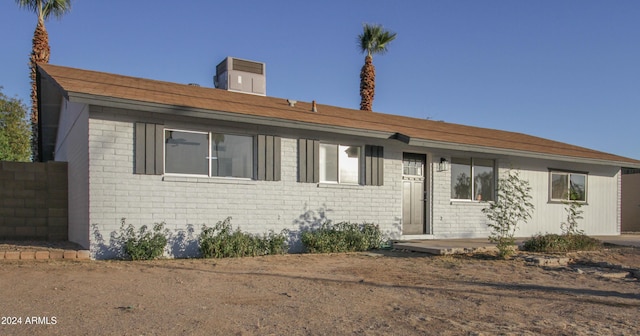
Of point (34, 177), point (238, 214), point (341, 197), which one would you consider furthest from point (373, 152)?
point (34, 177)

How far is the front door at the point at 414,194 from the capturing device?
13906mm

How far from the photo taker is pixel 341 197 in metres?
12.3

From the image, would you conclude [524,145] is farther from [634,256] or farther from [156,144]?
[156,144]

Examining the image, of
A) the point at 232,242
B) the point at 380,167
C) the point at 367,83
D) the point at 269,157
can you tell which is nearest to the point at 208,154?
the point at 269,157

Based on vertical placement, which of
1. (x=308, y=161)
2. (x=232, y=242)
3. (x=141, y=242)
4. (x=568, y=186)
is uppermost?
(x=308, y=161)

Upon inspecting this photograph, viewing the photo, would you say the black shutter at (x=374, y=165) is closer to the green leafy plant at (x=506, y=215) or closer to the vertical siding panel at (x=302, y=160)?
the vertical siding panel at (x=302, y=160)

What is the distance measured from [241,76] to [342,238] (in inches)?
238

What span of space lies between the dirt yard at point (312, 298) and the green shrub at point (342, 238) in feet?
4.84

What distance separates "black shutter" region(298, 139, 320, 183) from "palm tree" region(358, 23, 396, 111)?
15.9 m

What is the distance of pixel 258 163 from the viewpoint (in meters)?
11.1

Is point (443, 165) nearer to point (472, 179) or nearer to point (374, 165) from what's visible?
point (472, 179)

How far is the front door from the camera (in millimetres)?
13906

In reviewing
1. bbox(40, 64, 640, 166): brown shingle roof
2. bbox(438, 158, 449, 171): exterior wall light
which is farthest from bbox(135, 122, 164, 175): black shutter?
bbox(438, 158, 449, 171): exterior wall light

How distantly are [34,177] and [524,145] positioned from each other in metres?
14.4
